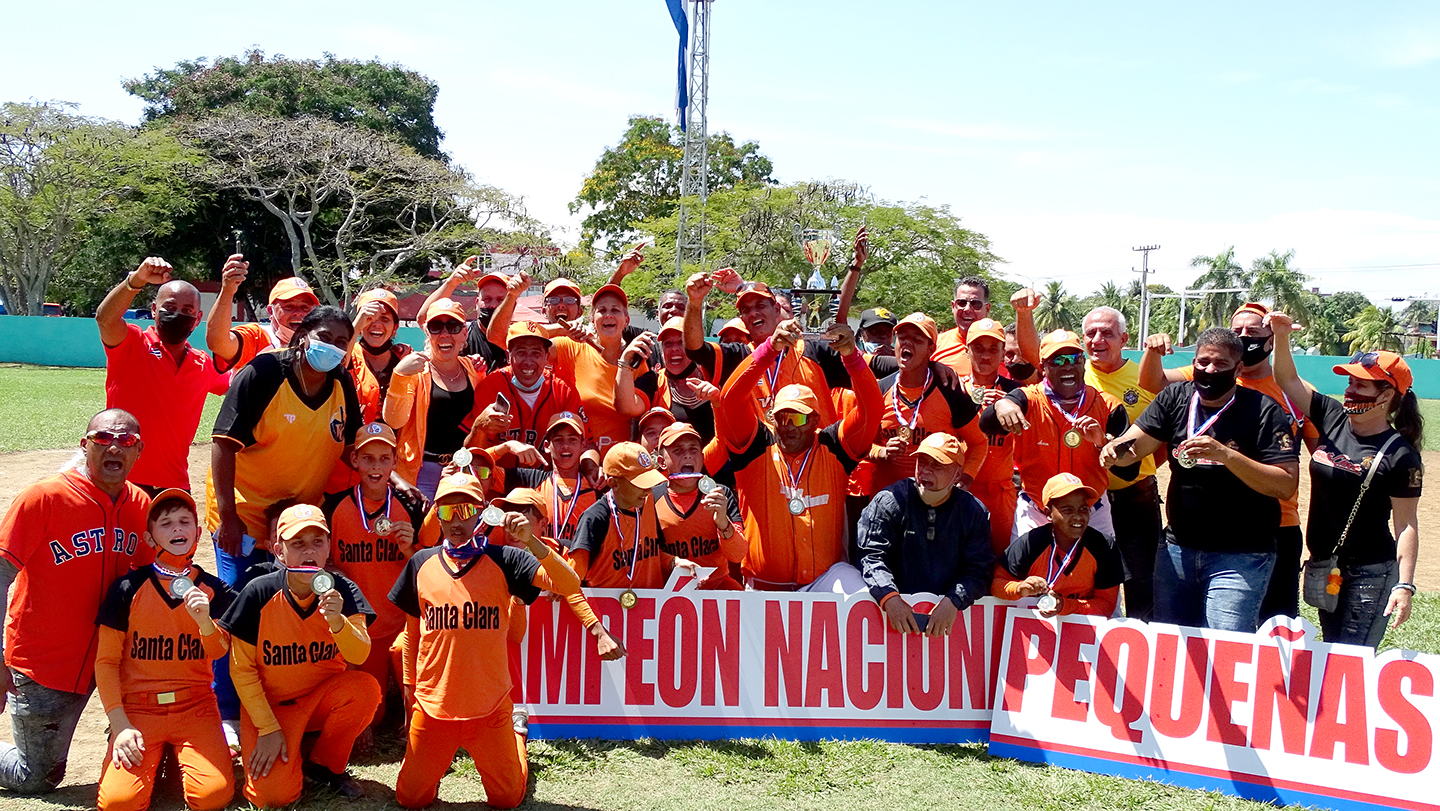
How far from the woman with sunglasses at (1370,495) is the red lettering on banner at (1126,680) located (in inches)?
50.1

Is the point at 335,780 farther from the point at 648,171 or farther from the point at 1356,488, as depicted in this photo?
the point at 648,171

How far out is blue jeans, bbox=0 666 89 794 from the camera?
4797mm

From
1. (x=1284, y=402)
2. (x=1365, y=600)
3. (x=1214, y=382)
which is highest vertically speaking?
(x=1214, y=382)

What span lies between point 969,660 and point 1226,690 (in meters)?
1.28

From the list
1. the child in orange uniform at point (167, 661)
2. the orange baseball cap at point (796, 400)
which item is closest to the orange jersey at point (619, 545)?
the orange baseball cap at point (796, 400)

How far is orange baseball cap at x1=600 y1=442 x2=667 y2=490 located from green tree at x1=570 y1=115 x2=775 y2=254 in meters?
41.0

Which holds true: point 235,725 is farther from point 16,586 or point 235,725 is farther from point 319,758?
point 16,586

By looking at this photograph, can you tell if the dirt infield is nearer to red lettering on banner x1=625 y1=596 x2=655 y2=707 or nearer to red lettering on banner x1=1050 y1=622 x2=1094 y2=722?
red lettering on banner x1=625 y1=596 x2=655 y2=707

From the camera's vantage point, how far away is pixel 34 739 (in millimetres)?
4805

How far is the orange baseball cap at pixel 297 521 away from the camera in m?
4.82

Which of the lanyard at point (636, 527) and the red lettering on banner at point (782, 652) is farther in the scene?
the lanyard at point (636, 527)

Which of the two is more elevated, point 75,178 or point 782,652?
point 75,178

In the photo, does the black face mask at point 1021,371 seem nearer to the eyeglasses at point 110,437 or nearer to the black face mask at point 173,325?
the black face mask at point 173,325

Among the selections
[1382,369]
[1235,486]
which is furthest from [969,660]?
[1382,369]
